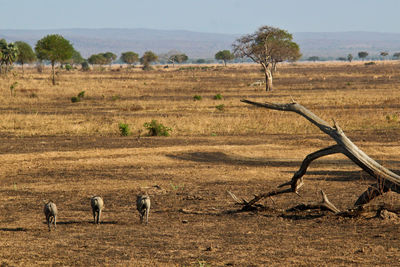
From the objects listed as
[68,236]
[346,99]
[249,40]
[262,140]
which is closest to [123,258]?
[68,236]

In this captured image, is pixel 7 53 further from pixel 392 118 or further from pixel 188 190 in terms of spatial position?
pixel 188 190

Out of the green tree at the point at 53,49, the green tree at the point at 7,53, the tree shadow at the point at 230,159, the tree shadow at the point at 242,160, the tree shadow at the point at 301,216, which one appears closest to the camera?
the tree shadow at the point at 301,216

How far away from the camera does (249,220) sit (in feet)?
34.9

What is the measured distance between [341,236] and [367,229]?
63 centimetres

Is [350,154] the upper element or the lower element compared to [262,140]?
upper

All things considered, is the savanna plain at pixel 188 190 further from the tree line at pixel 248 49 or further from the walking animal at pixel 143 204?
the tree line at pixel 248 49

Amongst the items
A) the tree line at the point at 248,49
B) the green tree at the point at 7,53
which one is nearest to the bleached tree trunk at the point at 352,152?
the tree line at the point at 248,49

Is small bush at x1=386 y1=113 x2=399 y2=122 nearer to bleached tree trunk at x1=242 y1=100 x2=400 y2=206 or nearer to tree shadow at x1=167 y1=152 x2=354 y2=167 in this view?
tree shadow at x1=167 y1=152 x2=354 y2=167

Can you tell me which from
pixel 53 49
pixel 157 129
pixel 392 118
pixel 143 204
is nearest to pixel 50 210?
pixel 143 204

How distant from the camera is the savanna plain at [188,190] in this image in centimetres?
851

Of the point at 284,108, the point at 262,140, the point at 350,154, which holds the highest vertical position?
the point at 284,108

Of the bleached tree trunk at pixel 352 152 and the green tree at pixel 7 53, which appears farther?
the green tree at pixel 7 53

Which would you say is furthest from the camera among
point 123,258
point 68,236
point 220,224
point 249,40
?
point 249,40

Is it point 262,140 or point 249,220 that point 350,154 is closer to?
point 249,220
